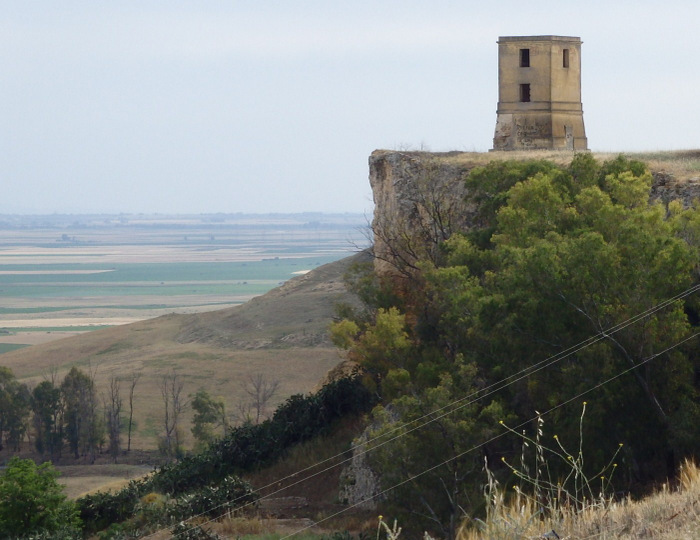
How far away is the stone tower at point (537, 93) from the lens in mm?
34750

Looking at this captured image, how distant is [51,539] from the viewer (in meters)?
22.2

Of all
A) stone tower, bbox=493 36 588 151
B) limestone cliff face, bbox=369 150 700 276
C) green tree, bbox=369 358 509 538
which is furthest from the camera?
stone tower, bbox=493 36 588 151

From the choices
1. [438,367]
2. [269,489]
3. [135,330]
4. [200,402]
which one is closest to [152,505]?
[269,489]

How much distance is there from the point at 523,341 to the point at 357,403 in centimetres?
1173

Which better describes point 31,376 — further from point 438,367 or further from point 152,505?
point 438,367

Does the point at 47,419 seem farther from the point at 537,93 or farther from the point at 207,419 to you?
the point at 537,93

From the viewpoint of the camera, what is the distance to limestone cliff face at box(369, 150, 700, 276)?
29.4 m

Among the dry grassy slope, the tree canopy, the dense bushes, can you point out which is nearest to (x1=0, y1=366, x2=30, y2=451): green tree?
the dry grassy slope

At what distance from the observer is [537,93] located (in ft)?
114

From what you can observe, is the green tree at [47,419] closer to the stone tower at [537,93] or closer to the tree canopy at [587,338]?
the stone tower at [537,93]

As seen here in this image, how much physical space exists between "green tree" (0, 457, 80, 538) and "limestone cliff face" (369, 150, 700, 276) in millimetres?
9898

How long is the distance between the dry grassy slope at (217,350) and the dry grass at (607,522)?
38932 mm

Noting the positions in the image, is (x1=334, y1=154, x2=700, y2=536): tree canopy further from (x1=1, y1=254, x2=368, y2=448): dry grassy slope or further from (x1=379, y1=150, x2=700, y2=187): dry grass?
(x1=1, y1=254, x2=368, y2=448): dry grassy slope

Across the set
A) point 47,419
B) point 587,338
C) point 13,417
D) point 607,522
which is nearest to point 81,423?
point 47,419
